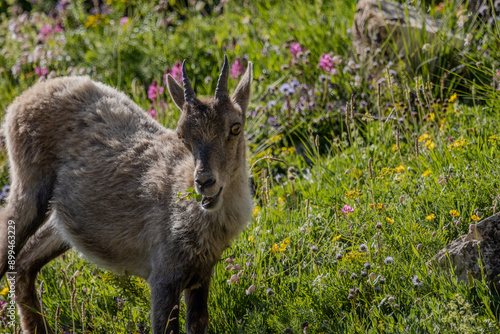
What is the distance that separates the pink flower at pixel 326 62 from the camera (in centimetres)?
682

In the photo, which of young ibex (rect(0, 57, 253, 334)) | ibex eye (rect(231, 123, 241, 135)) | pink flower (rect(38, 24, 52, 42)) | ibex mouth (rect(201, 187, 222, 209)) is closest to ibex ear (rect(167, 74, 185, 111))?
young ibex (rect(0, 57, 253, 334))

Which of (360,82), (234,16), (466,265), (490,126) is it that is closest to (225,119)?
(466,265)

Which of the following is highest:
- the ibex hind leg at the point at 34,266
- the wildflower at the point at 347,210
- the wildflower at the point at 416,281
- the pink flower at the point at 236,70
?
the wildflower at the point at 416,281

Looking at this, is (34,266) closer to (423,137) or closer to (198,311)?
(198,311)

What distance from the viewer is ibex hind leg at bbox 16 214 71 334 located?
5.24 meters

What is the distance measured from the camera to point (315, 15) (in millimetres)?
8547

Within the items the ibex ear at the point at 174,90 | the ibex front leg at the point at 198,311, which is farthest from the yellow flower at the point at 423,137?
the ibex front leg at the point at 198,311

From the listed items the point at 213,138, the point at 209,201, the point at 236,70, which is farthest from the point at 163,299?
the point at 236,70

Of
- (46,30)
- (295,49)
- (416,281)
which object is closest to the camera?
(416,281)

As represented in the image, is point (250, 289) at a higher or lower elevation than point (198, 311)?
higher

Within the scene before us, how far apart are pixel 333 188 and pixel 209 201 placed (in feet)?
5.73

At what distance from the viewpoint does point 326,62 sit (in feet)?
22.4

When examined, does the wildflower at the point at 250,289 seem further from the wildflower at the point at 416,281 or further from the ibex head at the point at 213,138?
the wildflower at the point at 416,281

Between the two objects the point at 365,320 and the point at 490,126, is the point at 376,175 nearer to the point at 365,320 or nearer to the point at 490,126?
the point at 490,126
